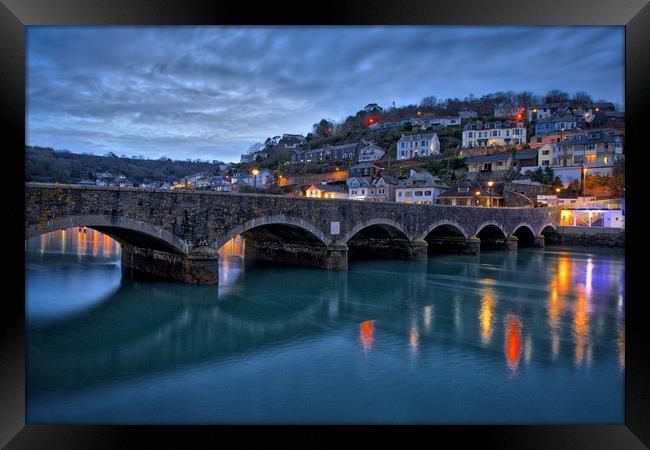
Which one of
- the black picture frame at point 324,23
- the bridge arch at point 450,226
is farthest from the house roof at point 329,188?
the black picture frame at point 324,23

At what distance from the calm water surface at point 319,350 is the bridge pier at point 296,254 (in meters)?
1.25

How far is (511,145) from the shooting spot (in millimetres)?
53562

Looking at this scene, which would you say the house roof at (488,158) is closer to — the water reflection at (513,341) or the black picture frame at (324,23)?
the water reflection at (513,341)

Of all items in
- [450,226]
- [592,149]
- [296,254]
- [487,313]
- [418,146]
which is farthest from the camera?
[418,146]

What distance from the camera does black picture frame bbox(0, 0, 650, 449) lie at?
319 centimetres

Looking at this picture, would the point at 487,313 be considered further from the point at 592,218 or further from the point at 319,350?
the point at 592,218

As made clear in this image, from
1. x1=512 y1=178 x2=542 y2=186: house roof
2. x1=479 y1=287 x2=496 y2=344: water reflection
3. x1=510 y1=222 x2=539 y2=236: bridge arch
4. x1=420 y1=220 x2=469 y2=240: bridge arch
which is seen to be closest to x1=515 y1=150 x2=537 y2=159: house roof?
x1=512 y1=178 x2=542 y2=186: house roof

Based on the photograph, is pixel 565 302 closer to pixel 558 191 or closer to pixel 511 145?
pixel 558 191

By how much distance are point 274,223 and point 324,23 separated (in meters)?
10.9

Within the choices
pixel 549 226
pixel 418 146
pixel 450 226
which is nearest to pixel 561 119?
pixel 418 146

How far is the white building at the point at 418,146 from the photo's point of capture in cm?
5666

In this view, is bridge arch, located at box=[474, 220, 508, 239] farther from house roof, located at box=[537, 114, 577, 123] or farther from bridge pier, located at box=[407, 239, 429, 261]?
house roof, located at box=[537, 114, 577, 123]

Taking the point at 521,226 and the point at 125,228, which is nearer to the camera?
the point at 125,228

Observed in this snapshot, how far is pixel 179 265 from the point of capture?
1230cm
